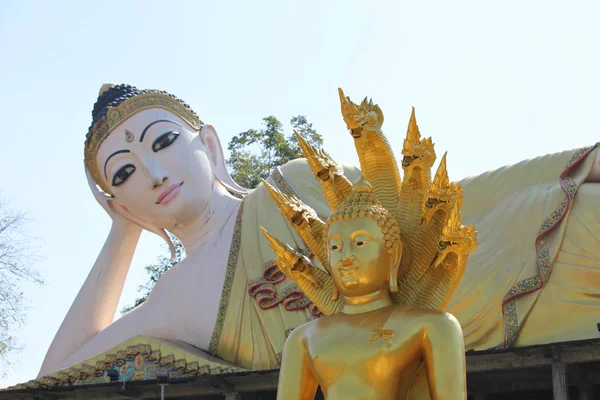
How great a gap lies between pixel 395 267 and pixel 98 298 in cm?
776

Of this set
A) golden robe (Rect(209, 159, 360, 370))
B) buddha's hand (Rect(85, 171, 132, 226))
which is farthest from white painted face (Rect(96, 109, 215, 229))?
golden robe (Rect(209, 159, 360, 370))

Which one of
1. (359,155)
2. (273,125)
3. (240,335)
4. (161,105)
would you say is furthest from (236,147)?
(359,155)

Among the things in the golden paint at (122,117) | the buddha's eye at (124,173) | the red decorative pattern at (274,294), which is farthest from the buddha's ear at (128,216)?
the red decorative pattern at (274,294)

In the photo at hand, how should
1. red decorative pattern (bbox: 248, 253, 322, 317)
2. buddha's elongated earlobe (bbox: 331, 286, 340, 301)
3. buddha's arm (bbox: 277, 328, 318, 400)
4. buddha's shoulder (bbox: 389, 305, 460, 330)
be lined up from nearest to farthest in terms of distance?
buddha's shoulder (bbox: 389, 305, 460, 330) → buddha's arm (bbox: 277, 328, 318, 400) → buddha's elongated earlobe (bbox: 331, 286, 340, 301) → red decorative pattern (bbox: 248, 253, 322, 317)

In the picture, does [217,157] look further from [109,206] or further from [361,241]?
[361,241]

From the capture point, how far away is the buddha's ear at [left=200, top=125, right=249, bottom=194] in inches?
468

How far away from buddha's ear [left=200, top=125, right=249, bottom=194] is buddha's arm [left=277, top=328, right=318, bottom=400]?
736 centimetres

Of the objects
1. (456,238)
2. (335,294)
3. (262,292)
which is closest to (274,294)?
(262,292)

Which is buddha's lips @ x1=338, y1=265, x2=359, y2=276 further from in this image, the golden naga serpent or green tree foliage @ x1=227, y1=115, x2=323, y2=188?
green tree foliage @ x1=227, y1=115, x2=323, y2=188

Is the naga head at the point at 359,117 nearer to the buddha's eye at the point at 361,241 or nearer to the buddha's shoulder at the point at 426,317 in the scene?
the buddha's eye at the point at 361,241

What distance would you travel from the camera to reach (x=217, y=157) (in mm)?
12016

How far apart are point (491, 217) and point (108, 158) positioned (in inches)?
186

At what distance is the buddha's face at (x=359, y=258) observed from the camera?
4426mm

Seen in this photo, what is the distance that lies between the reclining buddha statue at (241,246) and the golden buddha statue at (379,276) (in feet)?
11.7
